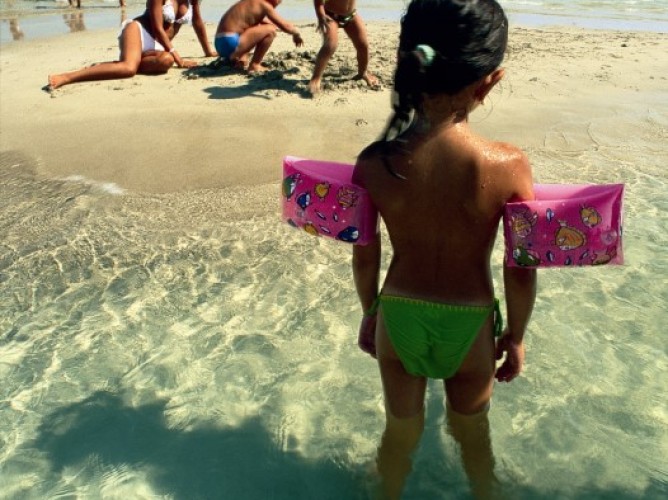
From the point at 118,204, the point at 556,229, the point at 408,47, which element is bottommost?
the point at 118,204

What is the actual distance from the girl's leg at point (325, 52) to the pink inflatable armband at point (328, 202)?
4399 millimetres

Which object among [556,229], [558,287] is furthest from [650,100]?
[556,229]

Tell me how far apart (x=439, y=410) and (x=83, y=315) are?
196 cm

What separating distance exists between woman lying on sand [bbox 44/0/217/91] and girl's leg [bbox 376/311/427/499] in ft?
19.8

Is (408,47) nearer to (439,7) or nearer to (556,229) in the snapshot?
(439,7)

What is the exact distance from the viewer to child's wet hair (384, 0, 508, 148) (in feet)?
5.23

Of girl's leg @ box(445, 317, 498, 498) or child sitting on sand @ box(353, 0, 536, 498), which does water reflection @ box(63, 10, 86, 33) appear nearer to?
child sitting on sand @ box(353, 0, 536, 498)

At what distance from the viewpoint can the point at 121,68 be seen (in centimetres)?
707

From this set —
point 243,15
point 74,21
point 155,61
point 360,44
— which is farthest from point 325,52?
point 74,21

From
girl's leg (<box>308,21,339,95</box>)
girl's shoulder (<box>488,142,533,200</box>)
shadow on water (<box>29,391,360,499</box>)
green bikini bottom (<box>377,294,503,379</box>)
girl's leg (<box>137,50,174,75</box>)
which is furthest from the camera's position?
girl's leg (<box>137,50,174,75</box>)

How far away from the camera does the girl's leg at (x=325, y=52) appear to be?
6.14m

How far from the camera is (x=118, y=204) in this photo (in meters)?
4.53

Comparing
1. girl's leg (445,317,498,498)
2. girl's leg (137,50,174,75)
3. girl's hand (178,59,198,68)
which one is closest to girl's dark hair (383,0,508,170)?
girl's leg (445,317,498,498)

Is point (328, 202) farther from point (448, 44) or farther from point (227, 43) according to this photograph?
point (227, 43)
